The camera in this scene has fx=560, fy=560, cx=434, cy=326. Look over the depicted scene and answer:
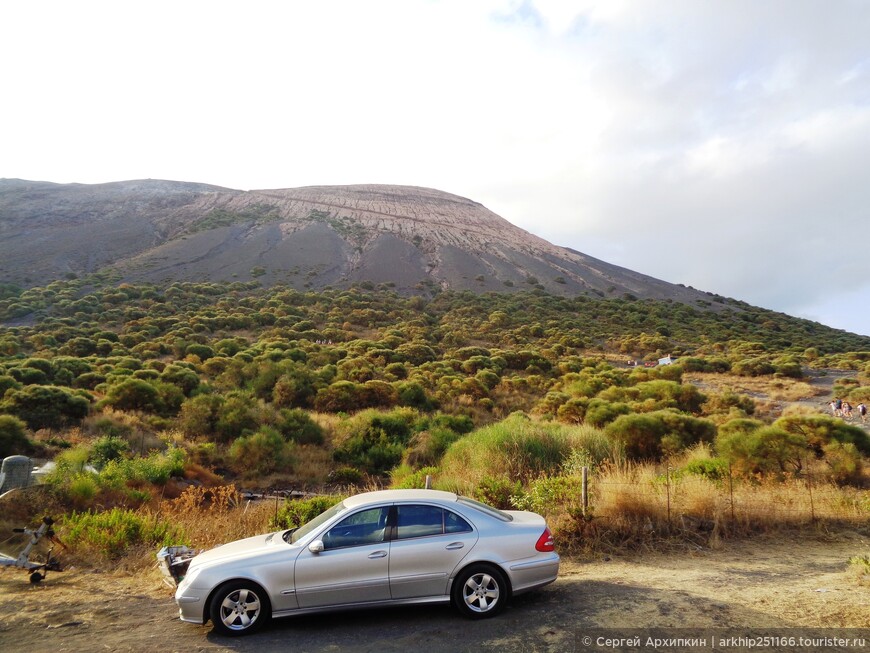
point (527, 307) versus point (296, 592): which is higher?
point (527, 307)

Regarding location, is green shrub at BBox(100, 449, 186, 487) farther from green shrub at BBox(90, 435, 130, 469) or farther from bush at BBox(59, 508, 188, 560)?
bush at BBox(59, 508, 188, 560)

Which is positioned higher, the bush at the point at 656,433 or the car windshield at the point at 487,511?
the bush at the point at 656,433

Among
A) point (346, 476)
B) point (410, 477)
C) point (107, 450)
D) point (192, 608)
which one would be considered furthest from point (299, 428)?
point (192, 608)

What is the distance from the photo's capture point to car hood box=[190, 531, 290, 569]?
575 centimetres

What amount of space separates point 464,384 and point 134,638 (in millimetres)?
24731

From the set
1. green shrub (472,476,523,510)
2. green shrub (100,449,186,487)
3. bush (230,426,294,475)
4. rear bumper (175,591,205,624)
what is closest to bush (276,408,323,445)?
bush (230,426,294,475)

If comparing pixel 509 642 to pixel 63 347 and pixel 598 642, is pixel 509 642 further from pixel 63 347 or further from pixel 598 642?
pixel 63 347

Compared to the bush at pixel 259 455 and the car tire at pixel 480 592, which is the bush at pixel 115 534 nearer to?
the car tire at pixel 480 592

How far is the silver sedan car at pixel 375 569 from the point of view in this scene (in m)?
5.54

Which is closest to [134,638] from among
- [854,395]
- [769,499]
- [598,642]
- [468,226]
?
[598,642]

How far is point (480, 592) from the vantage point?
5602 millimetres

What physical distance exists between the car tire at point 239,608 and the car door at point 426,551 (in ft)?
4.29

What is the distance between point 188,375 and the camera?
88.1 feet

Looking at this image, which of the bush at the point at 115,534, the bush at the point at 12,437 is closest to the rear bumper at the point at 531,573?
the bush at the point at 115,534
